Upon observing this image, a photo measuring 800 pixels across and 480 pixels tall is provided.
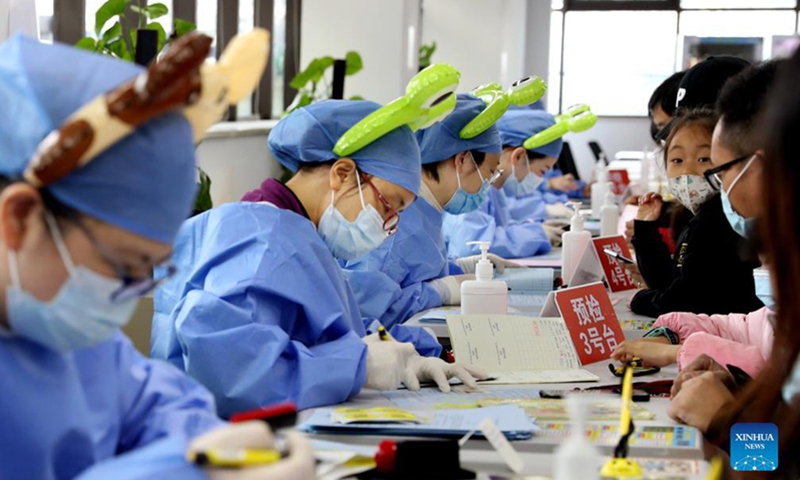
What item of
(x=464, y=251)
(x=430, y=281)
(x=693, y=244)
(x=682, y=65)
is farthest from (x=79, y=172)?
(x=682, y=65)

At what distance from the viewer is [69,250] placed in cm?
120

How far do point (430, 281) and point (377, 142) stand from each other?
1.32 m

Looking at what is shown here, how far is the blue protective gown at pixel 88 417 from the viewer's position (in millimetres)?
1150

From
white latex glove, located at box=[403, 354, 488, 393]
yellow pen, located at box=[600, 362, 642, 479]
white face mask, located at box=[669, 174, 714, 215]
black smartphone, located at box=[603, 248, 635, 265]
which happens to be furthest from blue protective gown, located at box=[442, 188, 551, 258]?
yellow pen, located at box=[600, 362, 642, 479]

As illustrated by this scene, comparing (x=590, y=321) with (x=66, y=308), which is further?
(x=590, y=321)

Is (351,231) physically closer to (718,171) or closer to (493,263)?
(718,171)

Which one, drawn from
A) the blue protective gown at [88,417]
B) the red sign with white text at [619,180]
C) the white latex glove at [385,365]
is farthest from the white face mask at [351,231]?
the red sign with white text at [619,180]

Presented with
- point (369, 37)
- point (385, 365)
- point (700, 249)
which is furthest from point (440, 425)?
point (369, 37)

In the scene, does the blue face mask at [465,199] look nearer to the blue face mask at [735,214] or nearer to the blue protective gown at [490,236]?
the blue protective gown at [490,236]

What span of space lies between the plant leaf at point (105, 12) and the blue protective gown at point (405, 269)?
4.09 feet

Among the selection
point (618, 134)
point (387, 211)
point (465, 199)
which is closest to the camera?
point (387, 211)

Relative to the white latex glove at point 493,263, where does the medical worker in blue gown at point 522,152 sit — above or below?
above

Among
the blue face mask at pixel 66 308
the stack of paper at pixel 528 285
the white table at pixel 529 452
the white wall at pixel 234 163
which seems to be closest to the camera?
the blue face mask at pixel 66 308

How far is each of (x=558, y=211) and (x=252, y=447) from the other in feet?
Answer: 19.1
